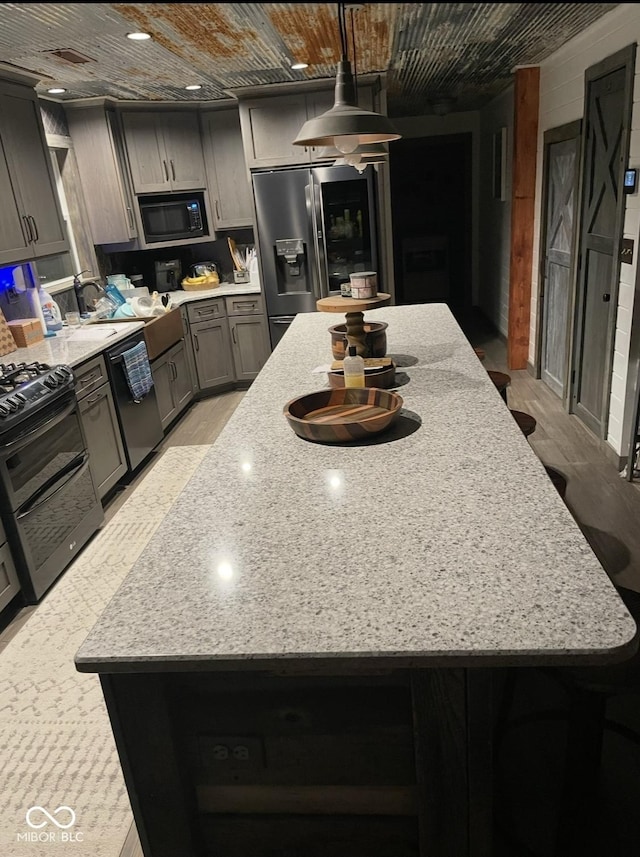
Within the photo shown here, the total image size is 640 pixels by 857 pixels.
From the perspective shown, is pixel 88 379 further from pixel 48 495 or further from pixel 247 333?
pixel 247 333

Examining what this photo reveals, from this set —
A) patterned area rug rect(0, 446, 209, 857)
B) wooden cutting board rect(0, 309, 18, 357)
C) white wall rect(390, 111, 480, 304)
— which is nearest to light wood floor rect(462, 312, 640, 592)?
patterned area rug rect(0, 446, 209, 857)

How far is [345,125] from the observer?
5.96 feet

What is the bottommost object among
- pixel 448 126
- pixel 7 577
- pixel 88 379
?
pixel 7 577

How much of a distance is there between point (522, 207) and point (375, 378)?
3695mm

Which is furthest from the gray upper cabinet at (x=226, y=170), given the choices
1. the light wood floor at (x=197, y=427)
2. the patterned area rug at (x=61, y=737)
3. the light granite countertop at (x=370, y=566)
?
the light granite countertop at (x=370, y=566)

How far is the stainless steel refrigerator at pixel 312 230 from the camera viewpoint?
488 cm

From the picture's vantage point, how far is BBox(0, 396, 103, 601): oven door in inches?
108

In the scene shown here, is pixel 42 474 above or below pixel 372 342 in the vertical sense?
below

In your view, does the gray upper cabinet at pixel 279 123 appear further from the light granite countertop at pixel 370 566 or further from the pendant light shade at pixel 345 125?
the light granite countertop at pixel 370 566

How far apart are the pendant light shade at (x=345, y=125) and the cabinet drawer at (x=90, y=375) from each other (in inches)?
77.7

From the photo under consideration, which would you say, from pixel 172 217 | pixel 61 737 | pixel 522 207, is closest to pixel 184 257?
pixel 172 217

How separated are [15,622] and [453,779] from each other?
2250 mm

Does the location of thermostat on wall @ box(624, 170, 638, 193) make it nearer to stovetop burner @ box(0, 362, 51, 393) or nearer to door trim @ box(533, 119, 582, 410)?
door trim @ box(533, 119, 582, 410)

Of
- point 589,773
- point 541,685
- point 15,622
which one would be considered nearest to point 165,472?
point 15,622
